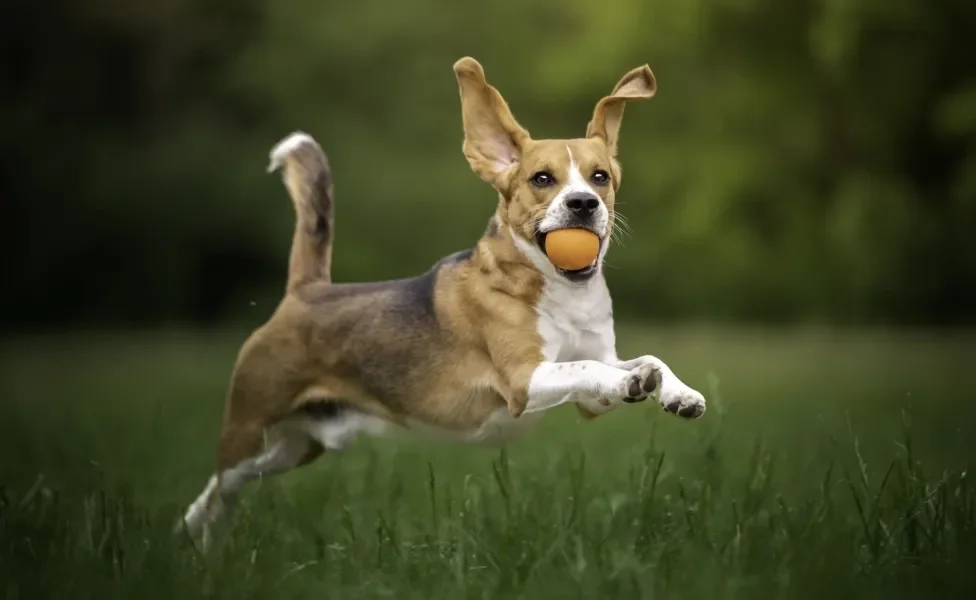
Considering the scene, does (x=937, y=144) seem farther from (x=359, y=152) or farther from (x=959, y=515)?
(x=959, y=515)

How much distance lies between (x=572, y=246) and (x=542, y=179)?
32cm

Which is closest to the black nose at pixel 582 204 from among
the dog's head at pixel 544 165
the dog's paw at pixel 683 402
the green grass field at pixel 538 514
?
the dog's head at pixel 544 165

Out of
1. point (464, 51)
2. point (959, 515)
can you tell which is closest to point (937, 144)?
point (464, 51)

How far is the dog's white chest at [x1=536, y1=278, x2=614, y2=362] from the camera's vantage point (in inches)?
173

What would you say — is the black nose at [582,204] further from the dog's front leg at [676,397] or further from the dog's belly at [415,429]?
the dog's belly at [415,429]

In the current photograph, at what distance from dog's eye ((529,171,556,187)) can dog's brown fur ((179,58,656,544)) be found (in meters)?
0.03

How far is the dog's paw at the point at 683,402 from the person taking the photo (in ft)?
12.7

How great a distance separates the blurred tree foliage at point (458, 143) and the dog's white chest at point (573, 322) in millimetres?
10364

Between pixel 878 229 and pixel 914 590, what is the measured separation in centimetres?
1104

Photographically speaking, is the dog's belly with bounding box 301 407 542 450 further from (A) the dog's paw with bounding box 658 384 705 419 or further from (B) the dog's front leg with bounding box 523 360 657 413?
(A) the dog's paw with bounding box 658 384 705 419

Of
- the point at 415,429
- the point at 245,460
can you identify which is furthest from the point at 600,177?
the point at 245,460

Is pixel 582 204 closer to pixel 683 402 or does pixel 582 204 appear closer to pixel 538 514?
pixel 683 402

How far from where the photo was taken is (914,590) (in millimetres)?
3848

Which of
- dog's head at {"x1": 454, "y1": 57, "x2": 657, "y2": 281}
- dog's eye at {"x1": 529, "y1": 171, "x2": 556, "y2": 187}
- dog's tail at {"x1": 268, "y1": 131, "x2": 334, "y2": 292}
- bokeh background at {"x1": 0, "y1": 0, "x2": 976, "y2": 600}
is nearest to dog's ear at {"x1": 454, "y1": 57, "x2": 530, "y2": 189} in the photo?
dog's head at {"x1": 454, "y1": 57, "x2": 657, "y2": 281}
